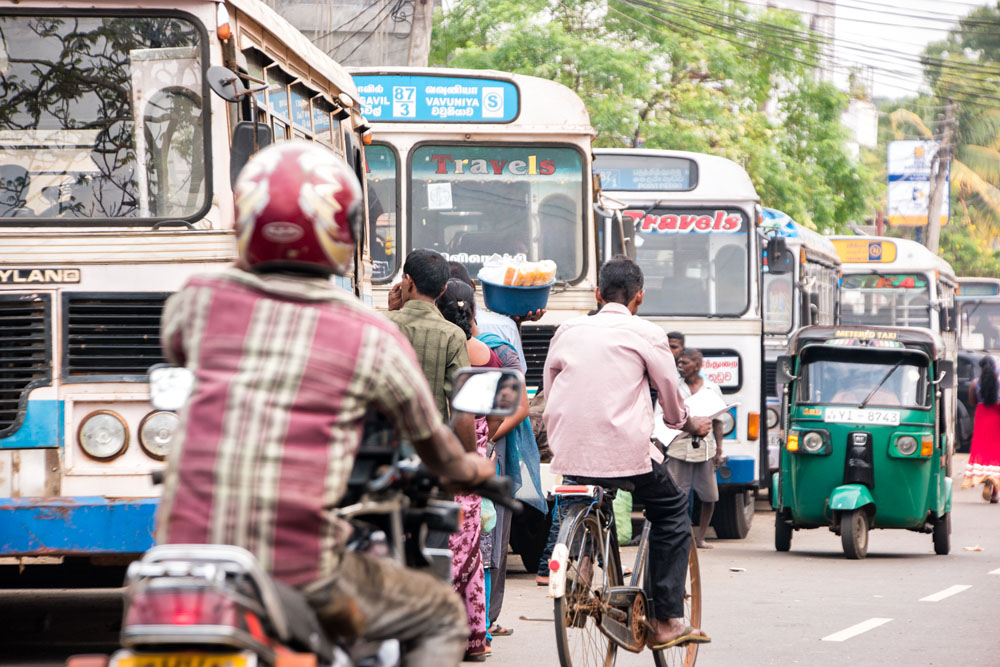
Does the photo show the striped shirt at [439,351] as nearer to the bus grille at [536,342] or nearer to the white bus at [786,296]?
the bus grille at [536,342]

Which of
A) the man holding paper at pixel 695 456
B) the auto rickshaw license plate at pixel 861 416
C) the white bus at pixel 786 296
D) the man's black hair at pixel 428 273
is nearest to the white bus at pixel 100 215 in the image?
the man's black hair at pixel 428 273

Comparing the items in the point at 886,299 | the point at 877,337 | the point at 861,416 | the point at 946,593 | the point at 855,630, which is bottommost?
the point at 946,593

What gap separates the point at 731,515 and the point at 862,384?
Answer: 1.96 metres

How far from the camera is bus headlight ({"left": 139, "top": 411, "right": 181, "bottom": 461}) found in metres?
6.57

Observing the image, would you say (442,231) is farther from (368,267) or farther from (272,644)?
(272,644)

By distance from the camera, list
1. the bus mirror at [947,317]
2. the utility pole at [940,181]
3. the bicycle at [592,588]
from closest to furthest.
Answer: the bicycle at [592,588]
the bus mirror at [947,317]
the utility pole at [940,181]

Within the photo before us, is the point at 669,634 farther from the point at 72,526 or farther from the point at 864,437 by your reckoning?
the point at 864,437

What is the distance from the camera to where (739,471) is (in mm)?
13906

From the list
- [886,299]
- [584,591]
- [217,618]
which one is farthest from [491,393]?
[886,299]

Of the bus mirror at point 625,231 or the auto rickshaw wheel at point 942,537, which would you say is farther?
the auto rickshaw wheel at point 942,537

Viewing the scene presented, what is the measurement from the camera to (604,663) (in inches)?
254

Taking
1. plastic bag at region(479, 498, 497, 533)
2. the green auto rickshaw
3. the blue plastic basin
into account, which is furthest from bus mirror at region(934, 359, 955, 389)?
plastic bag at region(479, 498, 497, 533)

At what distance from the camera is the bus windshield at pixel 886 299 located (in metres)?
25.5

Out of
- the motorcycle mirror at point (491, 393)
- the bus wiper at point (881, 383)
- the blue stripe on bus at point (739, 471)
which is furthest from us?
the blue stripe on bus at point (739, 471)
